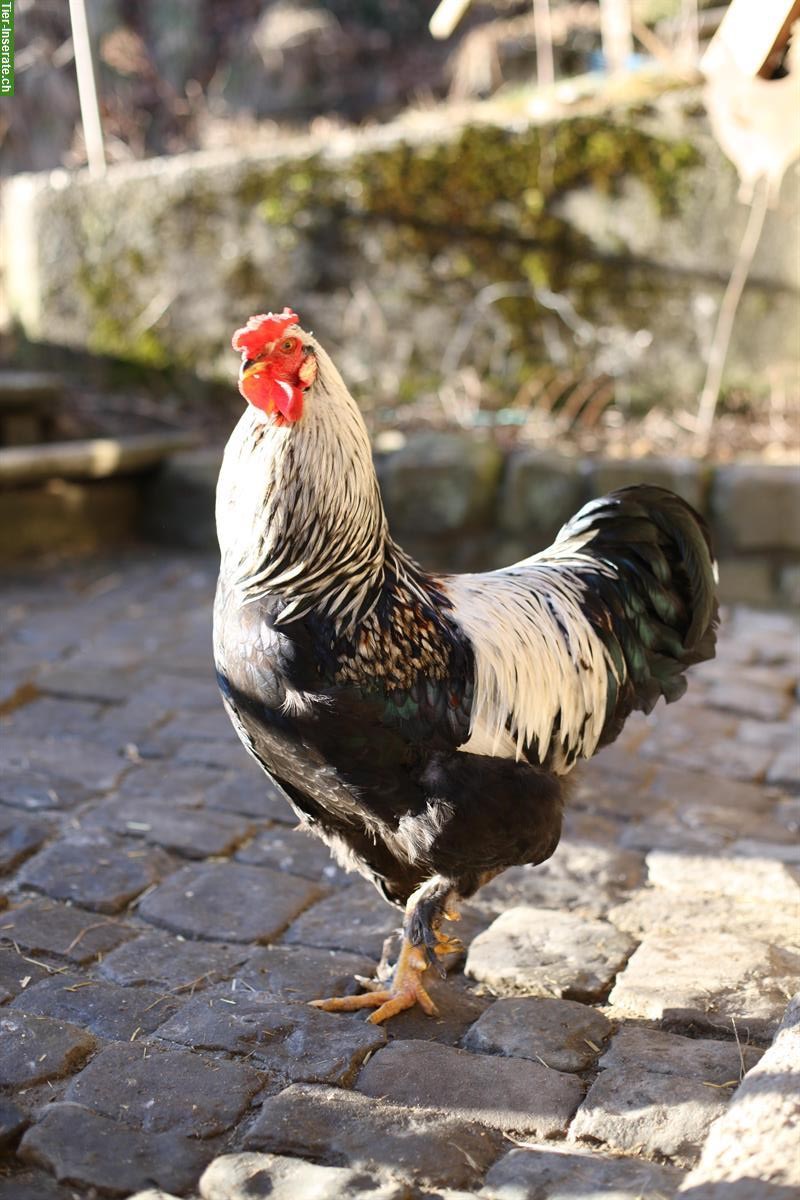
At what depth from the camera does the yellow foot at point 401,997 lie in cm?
297

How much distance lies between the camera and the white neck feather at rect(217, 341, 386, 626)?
2.68 meters

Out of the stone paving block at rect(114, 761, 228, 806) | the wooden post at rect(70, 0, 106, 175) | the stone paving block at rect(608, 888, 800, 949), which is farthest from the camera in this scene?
the wooden post at rect(70, 0, 106, 175)

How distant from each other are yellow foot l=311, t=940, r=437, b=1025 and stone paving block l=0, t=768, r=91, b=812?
146 cm

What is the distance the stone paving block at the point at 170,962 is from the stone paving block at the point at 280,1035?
11 cm

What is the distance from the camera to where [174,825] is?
394cm

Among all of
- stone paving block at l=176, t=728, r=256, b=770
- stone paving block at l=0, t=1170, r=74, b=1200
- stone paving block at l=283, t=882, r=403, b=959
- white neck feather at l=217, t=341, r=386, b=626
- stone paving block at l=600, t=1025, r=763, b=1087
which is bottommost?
stone paving block at l=600, t=1025, r=763, b=1087

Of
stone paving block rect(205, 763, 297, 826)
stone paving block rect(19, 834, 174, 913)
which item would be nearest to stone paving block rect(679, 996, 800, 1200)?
stone paving block rect(19, 834, 174, 913)

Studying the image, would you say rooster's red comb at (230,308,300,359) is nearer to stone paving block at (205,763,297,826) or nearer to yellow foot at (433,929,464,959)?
yellow foot at (433,929,464,959)

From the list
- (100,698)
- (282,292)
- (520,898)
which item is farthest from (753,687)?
(282,292)

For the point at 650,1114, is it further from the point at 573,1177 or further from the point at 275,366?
the point at 275,366

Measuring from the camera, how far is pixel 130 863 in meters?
3.67

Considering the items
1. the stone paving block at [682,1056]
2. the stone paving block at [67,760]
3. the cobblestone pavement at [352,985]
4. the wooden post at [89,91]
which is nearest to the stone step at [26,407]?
the wooden post at [89,91]

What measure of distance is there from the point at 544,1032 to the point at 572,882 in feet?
2.83

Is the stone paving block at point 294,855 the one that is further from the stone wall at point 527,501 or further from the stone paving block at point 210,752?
the stone wall at point 527,501
